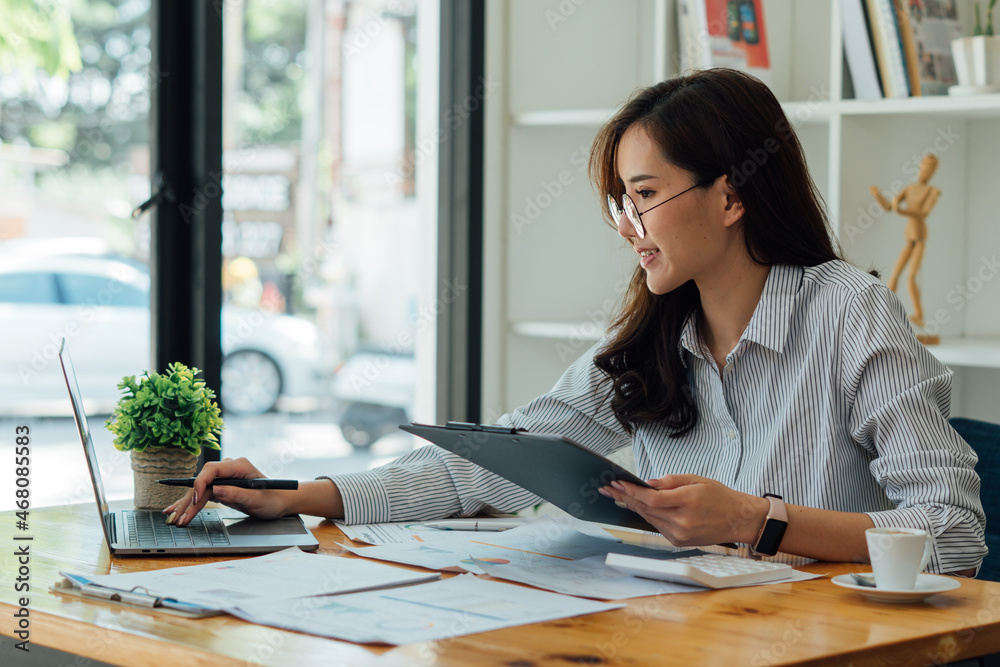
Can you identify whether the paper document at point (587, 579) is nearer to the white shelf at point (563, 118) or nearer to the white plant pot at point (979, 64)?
the white plant pot at point (979, 64)

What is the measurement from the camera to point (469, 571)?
1188 millimetres

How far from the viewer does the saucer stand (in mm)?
1079

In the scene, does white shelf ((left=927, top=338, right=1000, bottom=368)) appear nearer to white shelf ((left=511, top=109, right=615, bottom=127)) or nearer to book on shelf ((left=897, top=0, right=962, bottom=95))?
book on shelf ((left=897, top=0, right=962, bottom=95))

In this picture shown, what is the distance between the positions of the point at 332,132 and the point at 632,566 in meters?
2.59

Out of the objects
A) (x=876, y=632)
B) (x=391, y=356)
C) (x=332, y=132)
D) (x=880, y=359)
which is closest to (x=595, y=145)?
(x=880, y=359)

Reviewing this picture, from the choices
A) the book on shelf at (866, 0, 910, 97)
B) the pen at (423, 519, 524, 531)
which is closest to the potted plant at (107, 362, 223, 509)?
the pen at (423, 519, 524, 531)

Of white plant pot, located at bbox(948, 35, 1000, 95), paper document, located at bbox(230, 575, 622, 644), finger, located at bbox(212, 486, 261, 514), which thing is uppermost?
white plant pot, located at bbox(948, 35, 1000, 95)

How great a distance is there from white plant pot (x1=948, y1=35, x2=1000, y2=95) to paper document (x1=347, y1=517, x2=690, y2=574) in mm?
1307

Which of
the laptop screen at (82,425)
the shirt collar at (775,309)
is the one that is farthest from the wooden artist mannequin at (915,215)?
the laptop screen at (82,425)

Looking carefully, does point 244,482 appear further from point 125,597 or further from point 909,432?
point 909,432

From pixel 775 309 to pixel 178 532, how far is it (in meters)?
0.86

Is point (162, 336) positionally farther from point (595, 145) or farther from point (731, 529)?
point (731, 529)

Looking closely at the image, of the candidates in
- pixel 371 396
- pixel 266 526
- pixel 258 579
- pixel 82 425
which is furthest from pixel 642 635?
pixel 371 396

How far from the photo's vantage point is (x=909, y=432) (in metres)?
1.41
